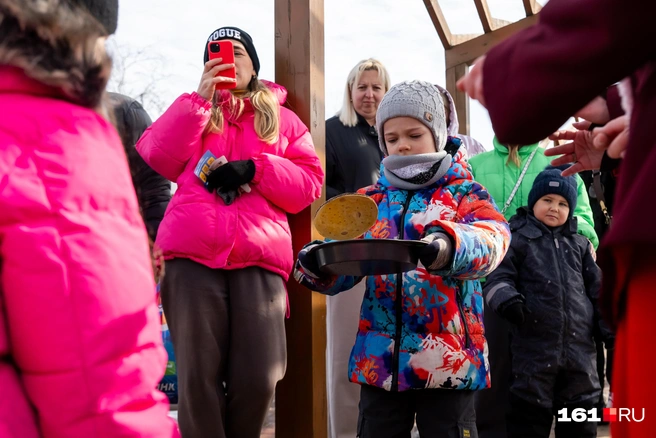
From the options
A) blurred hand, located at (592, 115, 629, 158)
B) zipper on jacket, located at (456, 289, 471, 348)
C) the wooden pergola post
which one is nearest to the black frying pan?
zipper on jacket, located at (456, 289, 471, 348)

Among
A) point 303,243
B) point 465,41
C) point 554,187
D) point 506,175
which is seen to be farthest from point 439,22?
point 303,243

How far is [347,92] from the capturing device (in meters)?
4.98

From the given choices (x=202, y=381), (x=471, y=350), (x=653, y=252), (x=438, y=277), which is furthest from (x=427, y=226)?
(x=653, y=252)

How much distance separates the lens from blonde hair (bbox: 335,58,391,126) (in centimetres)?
484

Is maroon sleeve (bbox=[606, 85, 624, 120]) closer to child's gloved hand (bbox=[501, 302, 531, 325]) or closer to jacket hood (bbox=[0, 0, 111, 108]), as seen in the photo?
jacket hood (bbox=[0, 0, 111, 108])

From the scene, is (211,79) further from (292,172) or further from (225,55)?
(292,172)

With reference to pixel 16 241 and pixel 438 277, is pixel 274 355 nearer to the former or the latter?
pixel 438 277

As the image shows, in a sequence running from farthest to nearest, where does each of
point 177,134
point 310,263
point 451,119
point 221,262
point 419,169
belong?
point 451,119, point 177,134, point 221,262, point 419,169, point 310,263

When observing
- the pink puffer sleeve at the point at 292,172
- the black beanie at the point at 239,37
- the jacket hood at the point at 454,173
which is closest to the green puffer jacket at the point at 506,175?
the pink puffer sleeve at the point at 292,172

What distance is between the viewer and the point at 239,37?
12.9ft

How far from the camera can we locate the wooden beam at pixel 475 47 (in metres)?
8.07

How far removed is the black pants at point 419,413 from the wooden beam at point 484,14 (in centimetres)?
584

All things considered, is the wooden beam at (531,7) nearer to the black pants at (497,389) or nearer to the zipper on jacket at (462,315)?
the black pants at (497,389)

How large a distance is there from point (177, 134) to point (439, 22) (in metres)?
5.18
